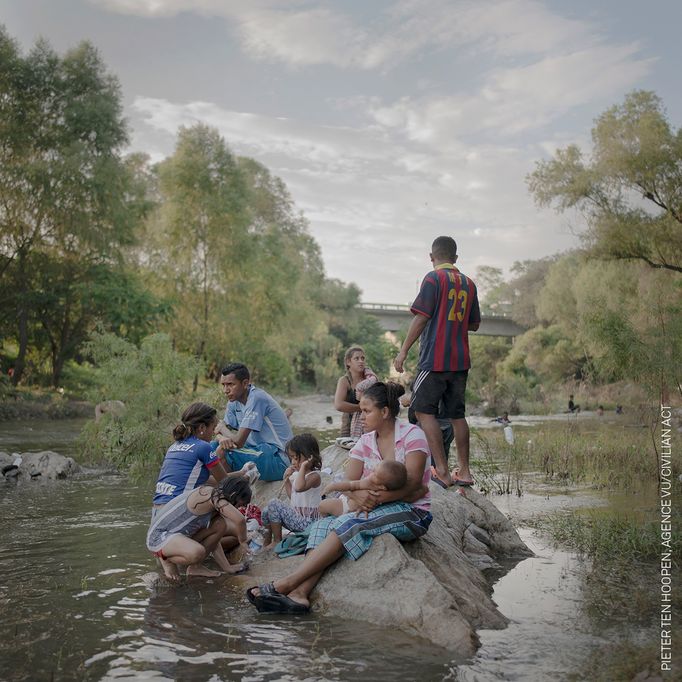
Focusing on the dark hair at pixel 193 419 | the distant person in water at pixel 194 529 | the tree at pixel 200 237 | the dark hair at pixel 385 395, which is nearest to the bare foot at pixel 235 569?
the distant person in water at pixel 194 529

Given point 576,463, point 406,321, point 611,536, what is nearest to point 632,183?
point 576,463

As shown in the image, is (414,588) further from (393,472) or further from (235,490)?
(235,490)

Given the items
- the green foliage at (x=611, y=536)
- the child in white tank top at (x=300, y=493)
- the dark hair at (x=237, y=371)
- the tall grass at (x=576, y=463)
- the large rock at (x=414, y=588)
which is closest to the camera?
the large rock at (x=414, y=588)

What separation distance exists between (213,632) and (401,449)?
5.65 ft

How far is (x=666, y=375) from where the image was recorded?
11719mm

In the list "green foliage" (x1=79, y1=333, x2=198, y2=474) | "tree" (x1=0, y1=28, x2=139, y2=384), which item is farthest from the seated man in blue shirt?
"tree" (x1=0, y1=28, x2=139, y2=384)

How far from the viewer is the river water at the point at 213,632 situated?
13.4 feet

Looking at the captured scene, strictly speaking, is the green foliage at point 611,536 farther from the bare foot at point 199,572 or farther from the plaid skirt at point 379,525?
the bare foot at point 199,572

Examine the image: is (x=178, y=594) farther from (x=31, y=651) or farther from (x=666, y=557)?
(x=666, y=557)

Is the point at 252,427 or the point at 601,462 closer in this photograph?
the point at 252,427

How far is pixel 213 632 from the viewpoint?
4660 millimetres

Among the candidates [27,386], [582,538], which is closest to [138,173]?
[27,386]

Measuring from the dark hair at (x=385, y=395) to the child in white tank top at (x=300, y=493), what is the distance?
3.17 ft

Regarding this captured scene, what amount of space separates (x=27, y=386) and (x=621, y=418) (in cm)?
2237
